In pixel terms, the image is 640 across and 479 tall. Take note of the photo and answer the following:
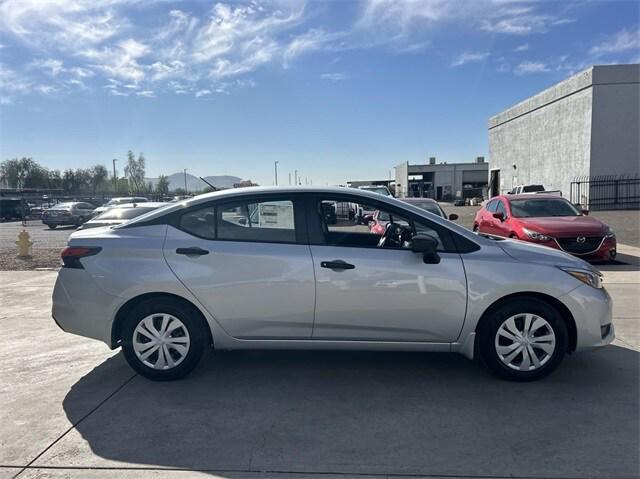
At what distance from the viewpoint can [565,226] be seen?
960 cm

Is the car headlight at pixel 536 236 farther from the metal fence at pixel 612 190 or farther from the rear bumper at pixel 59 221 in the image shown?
the rear bumper at pixel 59 221

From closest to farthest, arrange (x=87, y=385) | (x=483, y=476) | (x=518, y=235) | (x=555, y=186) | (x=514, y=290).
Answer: (x=483, y=476) < (x=514, y=290) < (x=87, y=385) < (x=518, y=235) < (x=555, y=186)

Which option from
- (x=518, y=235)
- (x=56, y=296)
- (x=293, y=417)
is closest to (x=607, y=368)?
(x=293, y=417)

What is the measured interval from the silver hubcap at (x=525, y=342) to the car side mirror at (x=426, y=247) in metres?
0.81

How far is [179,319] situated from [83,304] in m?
0.85

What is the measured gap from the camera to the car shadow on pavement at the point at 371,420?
296 cm

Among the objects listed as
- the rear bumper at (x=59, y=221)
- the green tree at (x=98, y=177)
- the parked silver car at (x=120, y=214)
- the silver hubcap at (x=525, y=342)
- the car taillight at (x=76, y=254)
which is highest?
the green tree at (x=98, y=177)

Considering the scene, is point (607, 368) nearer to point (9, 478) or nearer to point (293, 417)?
point (293, 417)

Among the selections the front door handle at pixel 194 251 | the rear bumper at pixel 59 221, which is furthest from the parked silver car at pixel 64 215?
the front door handle at pixel 194 251

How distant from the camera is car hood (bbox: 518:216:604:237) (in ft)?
31.1

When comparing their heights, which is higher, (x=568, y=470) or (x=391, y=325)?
(x=391, y=325)

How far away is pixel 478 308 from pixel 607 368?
4.94 feet

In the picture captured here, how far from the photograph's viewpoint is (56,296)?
13.8 feet

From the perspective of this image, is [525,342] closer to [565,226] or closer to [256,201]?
[256,201]
